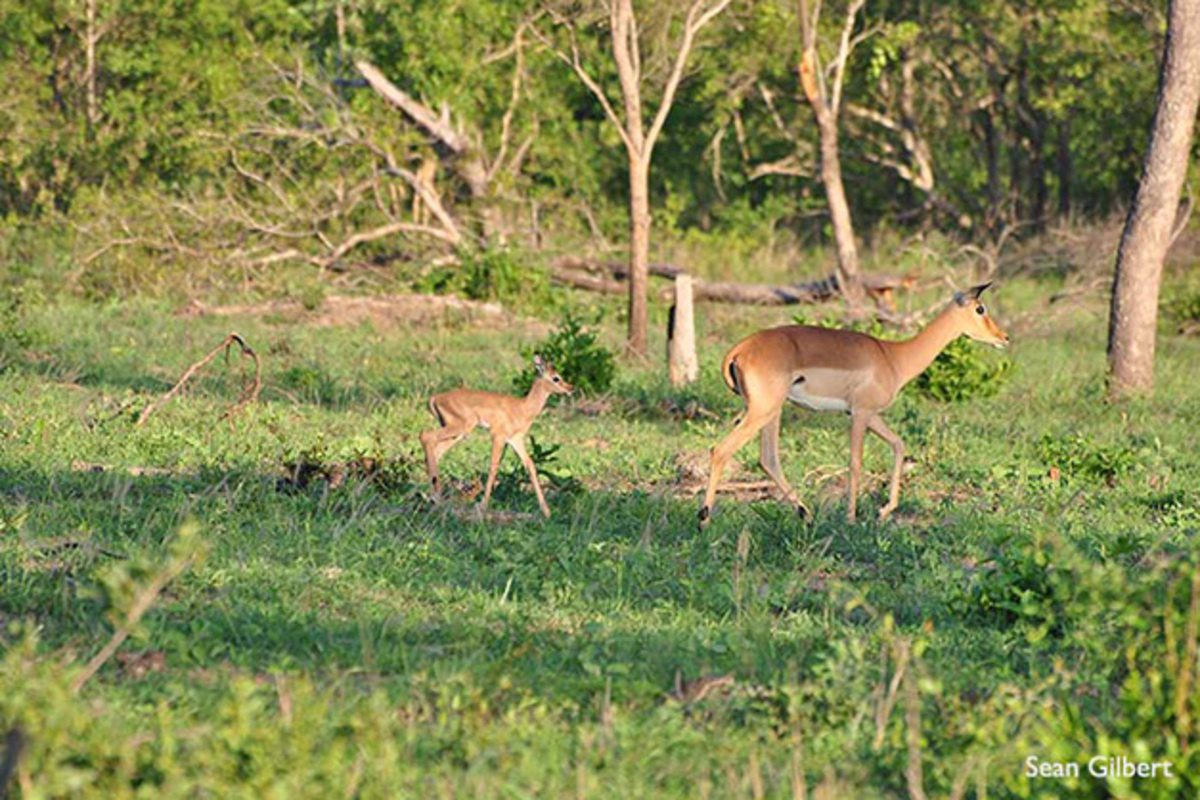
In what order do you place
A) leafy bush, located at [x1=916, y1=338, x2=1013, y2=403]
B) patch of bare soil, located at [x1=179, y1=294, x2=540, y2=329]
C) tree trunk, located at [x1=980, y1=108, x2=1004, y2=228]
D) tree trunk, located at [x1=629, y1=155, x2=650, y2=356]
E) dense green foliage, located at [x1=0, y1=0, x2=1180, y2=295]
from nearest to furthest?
leafy bush, located at [x1=916, y1=338, x2=1013, y2=403] → tree trunk, located at [x1=629, y1=155, x2=650, y2=356] → patch of bare soil, located at [x1=179, y1=294, x2=540, y2=329] → dense green foliage, located at [x1=0, y1=0, x2=1180, y2=295] → tree trunk, located at [x1=980, y1=108, x2=1004, y2=228]

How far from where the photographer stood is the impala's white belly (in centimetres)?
882

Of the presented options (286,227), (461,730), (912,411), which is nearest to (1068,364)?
(912,411)

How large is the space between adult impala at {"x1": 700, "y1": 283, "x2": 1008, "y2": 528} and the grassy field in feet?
0.88

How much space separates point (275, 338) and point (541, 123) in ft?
30.2

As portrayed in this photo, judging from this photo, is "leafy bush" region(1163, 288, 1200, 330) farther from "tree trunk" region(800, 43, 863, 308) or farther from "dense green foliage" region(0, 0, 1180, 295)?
"tree trunk" region(800, 43, 863, 308)

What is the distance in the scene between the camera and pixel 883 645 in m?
5.70

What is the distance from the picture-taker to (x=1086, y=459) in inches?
386

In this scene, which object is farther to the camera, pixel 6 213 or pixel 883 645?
pixel 6 213

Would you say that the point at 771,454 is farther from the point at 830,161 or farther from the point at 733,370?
the point at 830,161

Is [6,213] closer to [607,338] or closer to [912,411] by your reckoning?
[607,338]

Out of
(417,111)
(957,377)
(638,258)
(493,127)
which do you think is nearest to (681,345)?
(957,377)

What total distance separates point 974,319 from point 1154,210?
4.13 metres

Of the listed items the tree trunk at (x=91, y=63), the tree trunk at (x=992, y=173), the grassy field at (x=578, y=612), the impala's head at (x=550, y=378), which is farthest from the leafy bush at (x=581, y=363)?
the tree trunk at (x=992, y=173)

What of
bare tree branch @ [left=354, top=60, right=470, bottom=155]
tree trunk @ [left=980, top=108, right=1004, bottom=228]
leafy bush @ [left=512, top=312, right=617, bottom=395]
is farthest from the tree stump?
tree trunk @ [left=980, top=108, right=1004, bottom=228]
